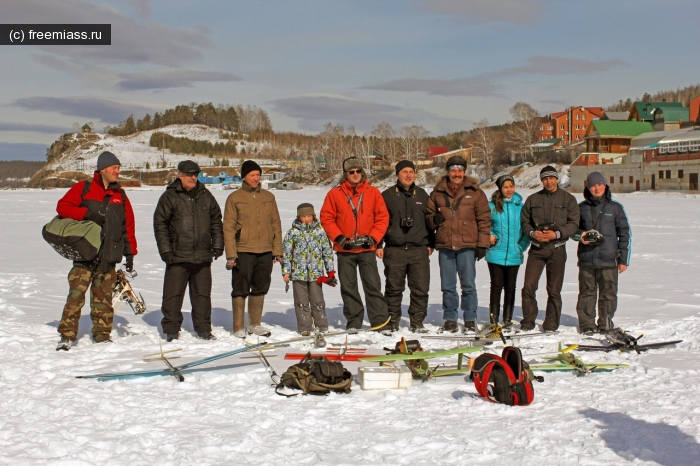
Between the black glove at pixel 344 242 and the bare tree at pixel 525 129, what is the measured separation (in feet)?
224

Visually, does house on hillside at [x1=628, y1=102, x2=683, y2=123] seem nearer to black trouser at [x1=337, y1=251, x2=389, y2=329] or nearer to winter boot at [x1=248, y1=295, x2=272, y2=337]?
black trouser at [x1=337, y1=251, x2=389, y2=329]

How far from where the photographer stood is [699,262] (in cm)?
1249

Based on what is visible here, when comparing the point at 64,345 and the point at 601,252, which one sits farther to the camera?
the point at 601,252

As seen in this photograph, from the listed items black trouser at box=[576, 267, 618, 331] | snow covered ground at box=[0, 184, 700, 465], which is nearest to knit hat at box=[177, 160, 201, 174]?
snow covered ground at box=[0, 184, 700, 465]

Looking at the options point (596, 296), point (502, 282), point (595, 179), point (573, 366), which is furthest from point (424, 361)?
point (595, 179)

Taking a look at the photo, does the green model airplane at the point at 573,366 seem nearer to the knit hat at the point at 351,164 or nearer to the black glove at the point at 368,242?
the black glove at the point at 368,242

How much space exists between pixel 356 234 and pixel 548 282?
2208 millimetres

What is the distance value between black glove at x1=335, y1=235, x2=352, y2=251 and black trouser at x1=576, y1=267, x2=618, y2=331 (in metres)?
2.59

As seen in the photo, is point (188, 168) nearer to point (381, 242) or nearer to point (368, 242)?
point (368, 242)

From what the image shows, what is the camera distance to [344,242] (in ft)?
22.3

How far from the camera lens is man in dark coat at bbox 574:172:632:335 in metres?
6.77

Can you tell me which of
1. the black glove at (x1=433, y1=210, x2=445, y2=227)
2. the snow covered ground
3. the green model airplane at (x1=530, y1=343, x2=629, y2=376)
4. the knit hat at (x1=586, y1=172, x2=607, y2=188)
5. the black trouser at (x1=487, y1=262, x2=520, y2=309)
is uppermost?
the knit hat at (x1=586, y1=172, x2=607, y2=188)

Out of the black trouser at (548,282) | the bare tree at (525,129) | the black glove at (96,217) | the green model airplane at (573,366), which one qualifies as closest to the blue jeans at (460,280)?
the black trouser at (548,282)

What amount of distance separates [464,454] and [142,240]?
54.4 feet
